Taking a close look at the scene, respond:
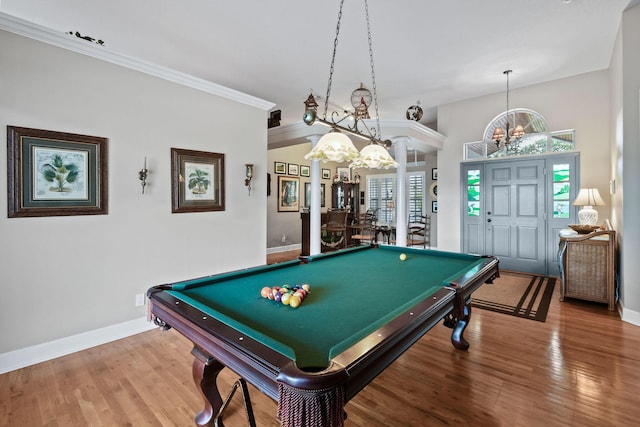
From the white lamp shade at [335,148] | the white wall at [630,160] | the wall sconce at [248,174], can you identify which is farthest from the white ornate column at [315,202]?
the white wall at [630,160]

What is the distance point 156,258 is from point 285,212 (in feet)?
15.5

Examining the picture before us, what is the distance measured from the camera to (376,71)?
4336 millimetres

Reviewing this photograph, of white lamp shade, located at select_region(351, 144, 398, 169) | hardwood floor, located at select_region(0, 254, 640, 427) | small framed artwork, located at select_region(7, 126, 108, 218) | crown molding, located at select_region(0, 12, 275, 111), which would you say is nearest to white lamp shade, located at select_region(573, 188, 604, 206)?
hardwood floor, located at select_region(0, 254, 640, 427)

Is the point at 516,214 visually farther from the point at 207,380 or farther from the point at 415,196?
the point at 207,380

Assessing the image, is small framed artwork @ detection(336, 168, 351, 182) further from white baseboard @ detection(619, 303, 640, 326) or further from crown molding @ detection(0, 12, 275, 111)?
white baseboard @ detection(619, 303, 640, 326)

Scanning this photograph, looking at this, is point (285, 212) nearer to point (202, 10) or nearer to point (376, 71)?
point (376, 71)

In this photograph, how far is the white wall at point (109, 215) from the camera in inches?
93.7

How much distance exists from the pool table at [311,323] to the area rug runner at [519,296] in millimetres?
1454

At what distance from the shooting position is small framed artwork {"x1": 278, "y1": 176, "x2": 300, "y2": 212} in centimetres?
761

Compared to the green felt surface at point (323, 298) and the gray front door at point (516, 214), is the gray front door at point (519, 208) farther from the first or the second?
the green felt surface at point (323, 298)

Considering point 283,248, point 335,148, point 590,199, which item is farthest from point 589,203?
point 283,248

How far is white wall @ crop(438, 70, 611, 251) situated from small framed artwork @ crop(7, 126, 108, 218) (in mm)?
5585

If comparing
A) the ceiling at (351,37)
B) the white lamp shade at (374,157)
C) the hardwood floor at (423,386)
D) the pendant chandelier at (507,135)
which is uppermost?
the ceiling at (351,37)

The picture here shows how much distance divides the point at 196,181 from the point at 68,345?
188 centimetres
